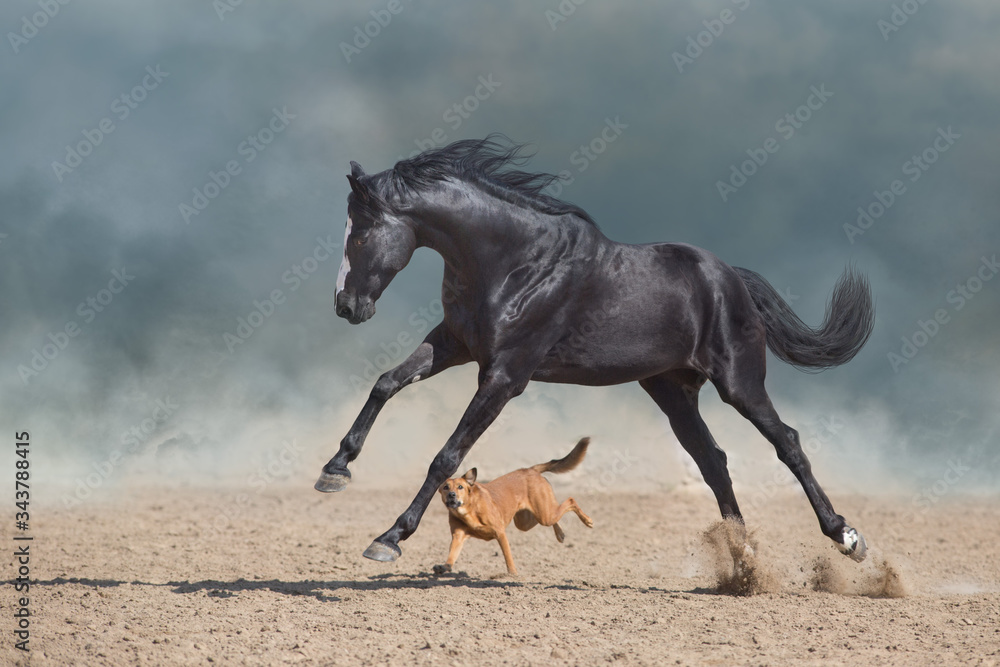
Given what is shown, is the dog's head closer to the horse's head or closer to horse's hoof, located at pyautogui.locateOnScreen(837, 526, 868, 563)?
the horse's head

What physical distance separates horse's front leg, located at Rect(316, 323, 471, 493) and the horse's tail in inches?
91.6

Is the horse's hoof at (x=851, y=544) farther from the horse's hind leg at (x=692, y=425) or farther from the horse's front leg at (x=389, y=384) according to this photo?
the horse's front leg at (x=389, y=384)

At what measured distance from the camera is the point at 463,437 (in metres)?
6.11

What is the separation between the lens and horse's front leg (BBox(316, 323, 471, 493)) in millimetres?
6062

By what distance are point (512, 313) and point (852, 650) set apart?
2.68 metres

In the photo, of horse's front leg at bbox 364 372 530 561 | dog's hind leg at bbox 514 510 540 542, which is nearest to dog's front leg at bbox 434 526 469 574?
dog's hind leg at bbox 514 510 540 542

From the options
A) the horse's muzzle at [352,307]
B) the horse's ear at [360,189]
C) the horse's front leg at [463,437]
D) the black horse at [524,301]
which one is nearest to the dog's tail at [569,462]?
the black horse at [524,301]

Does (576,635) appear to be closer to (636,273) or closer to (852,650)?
(852,650)

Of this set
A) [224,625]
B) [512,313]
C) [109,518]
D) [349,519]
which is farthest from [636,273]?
[109,518]

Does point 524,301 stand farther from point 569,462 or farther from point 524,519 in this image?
point 569,462

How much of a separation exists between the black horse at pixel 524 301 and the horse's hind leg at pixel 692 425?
0.13 m

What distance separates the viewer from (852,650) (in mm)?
5215

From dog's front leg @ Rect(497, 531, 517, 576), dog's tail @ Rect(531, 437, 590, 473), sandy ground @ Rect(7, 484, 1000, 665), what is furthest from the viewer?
dog's tail @ Rect(531, 437, 590, 473)

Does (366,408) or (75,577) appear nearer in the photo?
(366,408)
